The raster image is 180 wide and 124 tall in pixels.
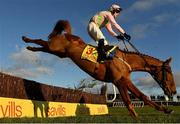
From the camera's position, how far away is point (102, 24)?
1389 cm

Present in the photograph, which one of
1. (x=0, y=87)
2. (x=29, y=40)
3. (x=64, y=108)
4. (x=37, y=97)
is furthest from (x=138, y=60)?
(x=64, y=108)

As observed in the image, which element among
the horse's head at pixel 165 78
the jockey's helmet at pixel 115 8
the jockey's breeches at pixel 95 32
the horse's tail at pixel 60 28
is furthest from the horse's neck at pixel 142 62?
the horse's tail at pixel 60 28

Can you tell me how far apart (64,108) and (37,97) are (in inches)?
174

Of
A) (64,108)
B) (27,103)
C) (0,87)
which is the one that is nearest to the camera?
(0,87)

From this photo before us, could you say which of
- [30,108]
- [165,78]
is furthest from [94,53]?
[30,108]

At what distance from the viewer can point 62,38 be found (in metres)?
14.2

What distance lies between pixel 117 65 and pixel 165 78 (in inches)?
67.6

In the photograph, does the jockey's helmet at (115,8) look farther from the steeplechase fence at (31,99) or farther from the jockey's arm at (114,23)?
the steeplechase fence at (31,99)

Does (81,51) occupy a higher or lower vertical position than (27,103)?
higher

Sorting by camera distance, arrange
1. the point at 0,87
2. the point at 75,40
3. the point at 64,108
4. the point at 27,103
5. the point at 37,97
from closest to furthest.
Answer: the point at 75,40
the point at 0,87
the point at 27,103
the point at 37,97
the point at 64,108

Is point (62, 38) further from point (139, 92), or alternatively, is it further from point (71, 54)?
point (139, 92)

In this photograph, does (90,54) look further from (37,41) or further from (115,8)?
(37,41)

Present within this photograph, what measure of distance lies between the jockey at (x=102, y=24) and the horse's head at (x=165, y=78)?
146 cm

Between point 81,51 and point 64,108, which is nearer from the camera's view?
point 81,51
